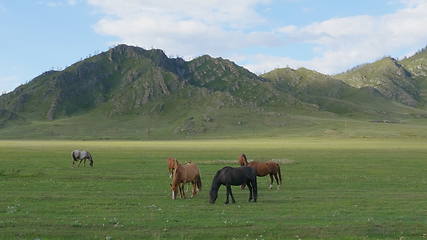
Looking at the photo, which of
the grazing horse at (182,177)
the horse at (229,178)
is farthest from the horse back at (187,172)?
the horse at (229,178)

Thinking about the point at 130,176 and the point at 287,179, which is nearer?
the point at 287,179

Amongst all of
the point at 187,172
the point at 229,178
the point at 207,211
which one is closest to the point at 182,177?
the point at 187,172

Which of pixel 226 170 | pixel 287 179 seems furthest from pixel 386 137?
pixel 226 170

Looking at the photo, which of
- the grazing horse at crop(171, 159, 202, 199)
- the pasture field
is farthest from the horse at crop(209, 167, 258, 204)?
the grazing horse at crop(171, 159, 202, 199)

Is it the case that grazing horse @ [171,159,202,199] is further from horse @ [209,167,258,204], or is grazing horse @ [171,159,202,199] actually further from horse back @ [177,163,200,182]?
horse @ [209,167,258,204]

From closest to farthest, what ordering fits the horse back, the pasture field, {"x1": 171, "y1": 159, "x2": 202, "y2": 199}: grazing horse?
the pasture field < {"x1": 171, "y1": 159, "x2": 202, "y2": 199}: grazing horse < the horse back

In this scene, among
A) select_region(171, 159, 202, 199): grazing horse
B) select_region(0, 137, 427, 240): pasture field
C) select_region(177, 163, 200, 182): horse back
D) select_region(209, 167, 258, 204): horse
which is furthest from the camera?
select_region(177, 163, 200, 182): horse back

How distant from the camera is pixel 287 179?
35.7 metres

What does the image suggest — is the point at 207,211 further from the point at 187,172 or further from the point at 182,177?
the point at 187,172

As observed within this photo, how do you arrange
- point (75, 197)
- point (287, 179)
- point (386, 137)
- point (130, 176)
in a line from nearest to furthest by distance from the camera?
1. point (75, 197)
2. point (287, 179)
3. point (130, 176)
4. point (386, 137)

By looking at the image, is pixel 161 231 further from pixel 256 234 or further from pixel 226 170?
pixel 226 170

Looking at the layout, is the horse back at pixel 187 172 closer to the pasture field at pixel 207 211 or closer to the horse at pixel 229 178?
the pasture field at pixel 207 211

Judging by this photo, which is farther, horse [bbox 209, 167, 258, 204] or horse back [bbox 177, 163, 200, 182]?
horse back [bbox 177, 163, 200, 182]

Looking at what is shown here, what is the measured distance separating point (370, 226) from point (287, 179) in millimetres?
18855
